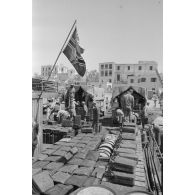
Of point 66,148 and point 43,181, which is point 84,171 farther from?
point 66,148

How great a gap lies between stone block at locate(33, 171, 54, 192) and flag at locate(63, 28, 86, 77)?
3731 millimetres

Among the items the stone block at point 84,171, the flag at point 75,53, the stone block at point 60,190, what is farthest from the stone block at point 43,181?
the flag at point 75,53

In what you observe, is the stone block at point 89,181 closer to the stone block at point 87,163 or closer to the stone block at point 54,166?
the stone block at point 87,163

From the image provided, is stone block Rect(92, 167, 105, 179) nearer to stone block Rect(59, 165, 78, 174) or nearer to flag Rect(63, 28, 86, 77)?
stone block Rect(59, 165, 78, 174)

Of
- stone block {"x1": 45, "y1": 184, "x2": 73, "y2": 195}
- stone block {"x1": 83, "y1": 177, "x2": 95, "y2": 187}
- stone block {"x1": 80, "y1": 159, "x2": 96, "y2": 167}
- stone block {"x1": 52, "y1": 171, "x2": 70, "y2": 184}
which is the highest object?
stone block {"x1": 80, "y1": 159, "x2": 96, "y2": 167}

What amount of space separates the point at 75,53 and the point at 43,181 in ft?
14.0

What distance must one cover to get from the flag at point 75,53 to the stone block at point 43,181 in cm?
373

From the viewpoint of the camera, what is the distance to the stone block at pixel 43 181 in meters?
3.96

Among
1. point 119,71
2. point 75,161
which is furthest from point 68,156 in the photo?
point 119,71

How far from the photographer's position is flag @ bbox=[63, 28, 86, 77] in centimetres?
640

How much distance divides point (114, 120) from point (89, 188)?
354 inches

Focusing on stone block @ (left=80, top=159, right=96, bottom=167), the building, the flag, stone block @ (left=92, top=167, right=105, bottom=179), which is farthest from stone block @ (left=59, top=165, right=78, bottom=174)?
the building
